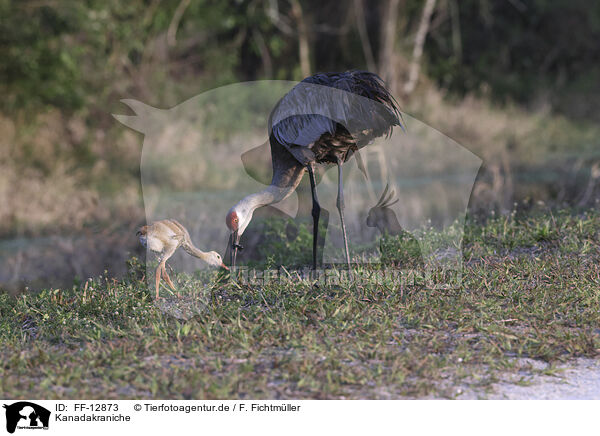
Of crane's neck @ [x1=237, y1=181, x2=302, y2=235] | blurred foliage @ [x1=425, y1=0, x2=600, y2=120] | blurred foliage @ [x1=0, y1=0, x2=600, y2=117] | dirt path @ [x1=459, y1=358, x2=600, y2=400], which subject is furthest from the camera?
blurred foliage @ [x1=425, y1=0, x2=600, y2=120]

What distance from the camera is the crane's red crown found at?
19.1 ft

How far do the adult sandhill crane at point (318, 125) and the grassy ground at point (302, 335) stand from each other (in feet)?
2.95

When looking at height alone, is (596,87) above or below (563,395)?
above

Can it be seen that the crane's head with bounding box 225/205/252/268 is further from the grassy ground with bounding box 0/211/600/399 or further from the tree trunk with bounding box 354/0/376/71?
the tree trunk with bounding box 354/0/376/71

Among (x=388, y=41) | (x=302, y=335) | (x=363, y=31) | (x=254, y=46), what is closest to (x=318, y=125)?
(x=302, y=335)

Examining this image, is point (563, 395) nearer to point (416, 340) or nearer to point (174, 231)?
point (416, 340)

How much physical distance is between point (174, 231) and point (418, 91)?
43.1 ft

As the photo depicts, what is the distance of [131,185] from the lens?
12.7 metres

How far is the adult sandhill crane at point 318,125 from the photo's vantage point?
5.91 metres

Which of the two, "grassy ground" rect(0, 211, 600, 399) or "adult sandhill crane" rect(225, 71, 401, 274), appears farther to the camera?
"adult sandhill crane" rect(225, 71, 401, 274)

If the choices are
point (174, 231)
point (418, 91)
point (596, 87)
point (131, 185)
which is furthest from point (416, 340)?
point (596, 87)

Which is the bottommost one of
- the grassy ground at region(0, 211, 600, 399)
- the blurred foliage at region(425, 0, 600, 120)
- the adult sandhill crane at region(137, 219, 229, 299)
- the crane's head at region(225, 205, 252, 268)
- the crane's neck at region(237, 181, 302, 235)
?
the grassy ground at region(0, 211, 600, 399)

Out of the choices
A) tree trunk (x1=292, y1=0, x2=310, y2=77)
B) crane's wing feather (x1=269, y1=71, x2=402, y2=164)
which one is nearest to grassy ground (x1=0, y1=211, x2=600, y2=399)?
crane's wing feather (x1=269, y1=71, x2=402, y2=164)

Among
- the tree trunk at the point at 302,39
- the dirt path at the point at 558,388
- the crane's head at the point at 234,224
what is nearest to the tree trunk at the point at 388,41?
the tree trunk at the point at 302,39
